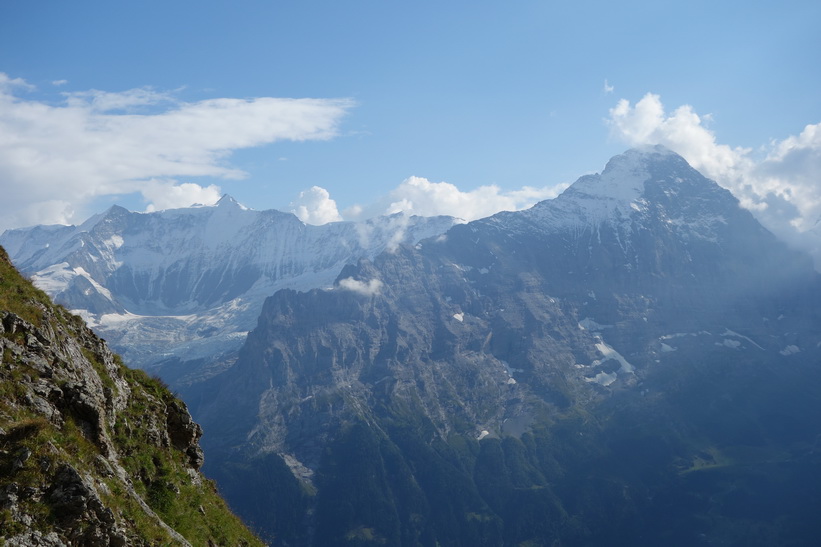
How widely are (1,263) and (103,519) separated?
1657cm

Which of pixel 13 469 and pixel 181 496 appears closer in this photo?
pixel 13 469

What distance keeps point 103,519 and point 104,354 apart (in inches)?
573

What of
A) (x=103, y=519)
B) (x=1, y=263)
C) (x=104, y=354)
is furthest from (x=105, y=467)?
(x=1, y=263)

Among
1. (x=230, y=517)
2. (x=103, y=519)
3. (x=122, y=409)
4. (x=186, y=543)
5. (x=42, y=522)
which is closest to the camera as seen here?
(x=42, y=522)

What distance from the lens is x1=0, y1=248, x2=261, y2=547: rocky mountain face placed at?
2172 cm

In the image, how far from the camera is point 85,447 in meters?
26.0

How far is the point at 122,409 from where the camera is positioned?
33.5 m

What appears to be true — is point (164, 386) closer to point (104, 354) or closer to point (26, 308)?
point (104, 354)

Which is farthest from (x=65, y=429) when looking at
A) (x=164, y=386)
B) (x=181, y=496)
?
(x=164, y=386)

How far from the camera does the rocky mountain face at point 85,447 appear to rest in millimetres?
21719

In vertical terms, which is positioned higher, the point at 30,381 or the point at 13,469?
the point at 30,381

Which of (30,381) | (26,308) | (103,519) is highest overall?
(26,308)

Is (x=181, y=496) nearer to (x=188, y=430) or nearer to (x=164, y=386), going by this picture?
(x=188, y=430)

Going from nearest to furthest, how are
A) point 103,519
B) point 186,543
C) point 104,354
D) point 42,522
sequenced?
point 42,522 → point 103,519 → point 186,543 → point 104,354
